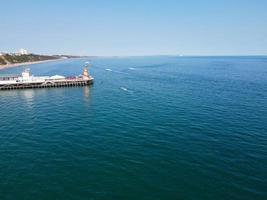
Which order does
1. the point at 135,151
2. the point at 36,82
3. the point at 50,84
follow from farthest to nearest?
the point at 50,84 < the point at 36,82 < the point at 135,151

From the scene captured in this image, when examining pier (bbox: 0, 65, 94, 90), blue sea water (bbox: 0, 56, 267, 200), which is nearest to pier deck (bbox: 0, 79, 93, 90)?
pier (bbox: 0, 65, 94, 90)

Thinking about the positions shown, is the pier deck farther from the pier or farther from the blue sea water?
the blue sea water

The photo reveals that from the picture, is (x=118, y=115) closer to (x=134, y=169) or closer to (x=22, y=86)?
(x=134, y=169)

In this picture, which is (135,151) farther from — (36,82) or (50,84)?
(36,82)

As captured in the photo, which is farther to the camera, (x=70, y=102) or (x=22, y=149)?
(x=70, y=102)

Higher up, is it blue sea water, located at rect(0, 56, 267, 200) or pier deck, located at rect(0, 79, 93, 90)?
pier deck, located at rect(0, 79, 93, 90)

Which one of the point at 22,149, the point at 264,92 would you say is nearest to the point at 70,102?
the point at 22,149

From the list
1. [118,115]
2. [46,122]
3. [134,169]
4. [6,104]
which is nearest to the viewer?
[134,169]

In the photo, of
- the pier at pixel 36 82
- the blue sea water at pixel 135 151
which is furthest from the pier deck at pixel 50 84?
the blue sea water at pixel 135 151

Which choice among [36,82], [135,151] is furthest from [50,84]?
[135,151]

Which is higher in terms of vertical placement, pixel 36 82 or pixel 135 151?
pixel 36 82

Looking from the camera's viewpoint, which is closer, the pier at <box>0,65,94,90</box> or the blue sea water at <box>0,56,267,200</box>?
the blue sea water at <box>0,56,267,200</box>
